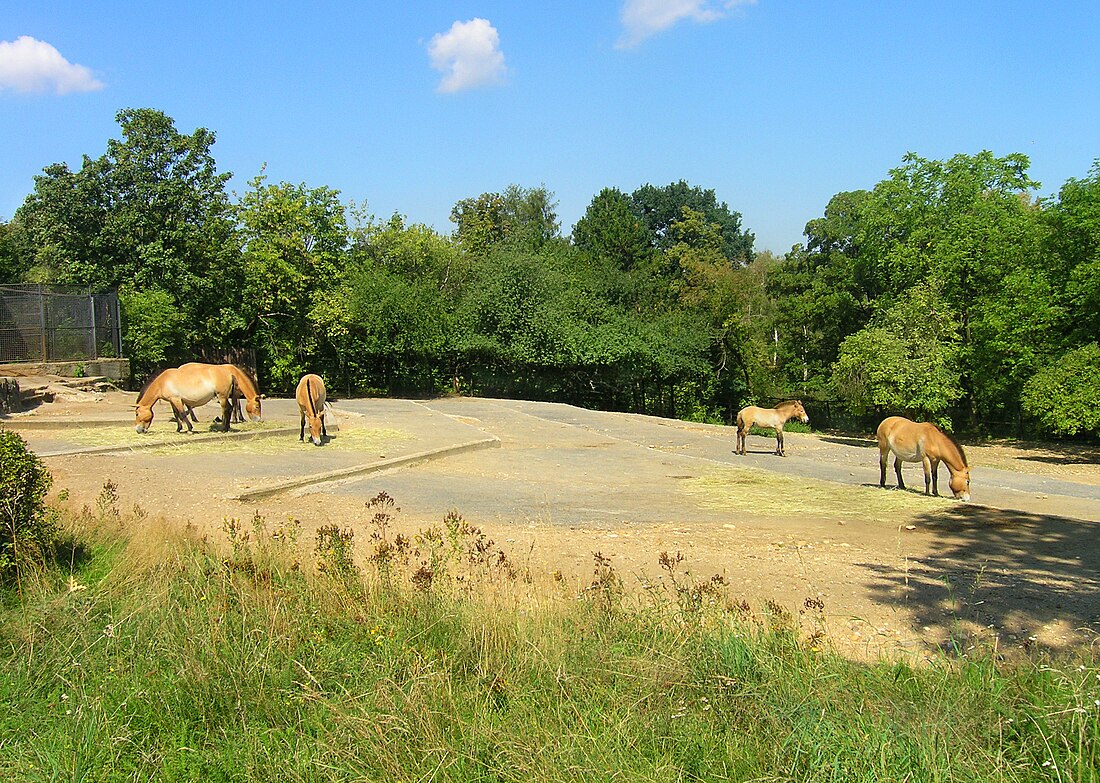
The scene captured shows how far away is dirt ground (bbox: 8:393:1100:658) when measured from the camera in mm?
6574

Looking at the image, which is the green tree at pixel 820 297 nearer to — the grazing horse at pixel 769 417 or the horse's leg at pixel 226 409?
the grazing horse at pixel 769 417

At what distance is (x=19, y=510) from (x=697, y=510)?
315 inches

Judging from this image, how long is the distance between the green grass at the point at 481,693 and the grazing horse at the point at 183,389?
1149 centimetres

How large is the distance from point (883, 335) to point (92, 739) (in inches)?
1136

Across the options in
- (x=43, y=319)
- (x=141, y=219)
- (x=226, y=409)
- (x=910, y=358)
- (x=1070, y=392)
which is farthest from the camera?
(x=141, y=219)

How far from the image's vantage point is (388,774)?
3727 mm

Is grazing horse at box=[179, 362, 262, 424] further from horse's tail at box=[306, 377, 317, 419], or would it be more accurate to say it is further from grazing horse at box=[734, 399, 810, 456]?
grazing horse at box=[734, 399, 810, 456]

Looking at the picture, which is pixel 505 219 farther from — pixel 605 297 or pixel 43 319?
pixel 43 319

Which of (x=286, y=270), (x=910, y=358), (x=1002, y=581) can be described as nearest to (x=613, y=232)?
(x=286, y=270)

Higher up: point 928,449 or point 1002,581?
point 928,449

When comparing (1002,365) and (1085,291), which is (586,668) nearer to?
(1085,291)

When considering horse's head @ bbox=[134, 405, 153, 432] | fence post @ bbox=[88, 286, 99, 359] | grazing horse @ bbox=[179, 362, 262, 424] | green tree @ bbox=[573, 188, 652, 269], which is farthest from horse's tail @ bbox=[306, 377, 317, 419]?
green tree @ bbox=[573, 188, 652, 269]

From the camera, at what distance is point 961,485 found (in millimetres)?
13250

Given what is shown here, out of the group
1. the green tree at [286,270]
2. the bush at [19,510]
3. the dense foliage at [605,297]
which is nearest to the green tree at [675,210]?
the dense foliage at [605,297]
